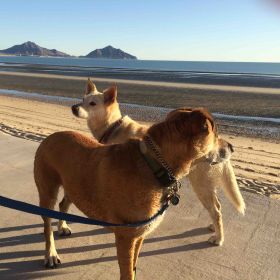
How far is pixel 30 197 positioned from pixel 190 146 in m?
3.42

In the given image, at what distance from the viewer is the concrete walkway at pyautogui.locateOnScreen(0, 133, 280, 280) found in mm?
3791

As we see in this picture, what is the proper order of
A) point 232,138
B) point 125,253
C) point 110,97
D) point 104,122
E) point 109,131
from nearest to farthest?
point 125,253 → point 109,131 → point 104,122 → point 110,97 → point 232,138

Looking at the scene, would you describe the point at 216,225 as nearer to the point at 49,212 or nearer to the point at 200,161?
the point at 200,161

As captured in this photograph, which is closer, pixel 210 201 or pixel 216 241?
pixel 216 241

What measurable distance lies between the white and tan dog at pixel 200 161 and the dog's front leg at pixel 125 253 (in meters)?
0.84

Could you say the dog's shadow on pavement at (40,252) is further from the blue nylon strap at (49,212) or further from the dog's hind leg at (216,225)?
the blue nylon strap at (49,212)

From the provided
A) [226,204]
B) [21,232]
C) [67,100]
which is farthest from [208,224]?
[67,100]

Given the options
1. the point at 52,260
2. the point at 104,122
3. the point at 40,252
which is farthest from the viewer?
the point at 104,122

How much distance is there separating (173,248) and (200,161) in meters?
1.42

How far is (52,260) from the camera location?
390cm

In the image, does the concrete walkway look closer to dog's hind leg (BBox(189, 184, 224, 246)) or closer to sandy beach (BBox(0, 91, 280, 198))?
dog's hind leg (BBox(189, 184, 224, 246))

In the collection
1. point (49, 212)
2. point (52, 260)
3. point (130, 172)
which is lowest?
point (52, 260)

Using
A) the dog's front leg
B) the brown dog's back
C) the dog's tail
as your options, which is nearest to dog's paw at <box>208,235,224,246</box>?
the dog's tail

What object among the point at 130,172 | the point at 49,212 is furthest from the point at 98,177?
the point at 49,212
